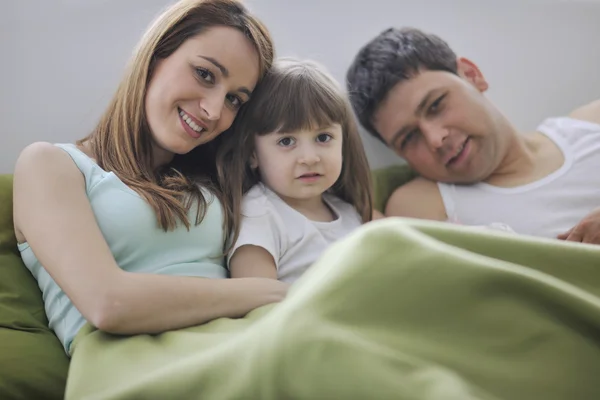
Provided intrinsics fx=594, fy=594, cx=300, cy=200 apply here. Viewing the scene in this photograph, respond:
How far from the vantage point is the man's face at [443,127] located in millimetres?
1246

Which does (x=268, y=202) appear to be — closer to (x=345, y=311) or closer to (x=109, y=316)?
(x=109, y=316)

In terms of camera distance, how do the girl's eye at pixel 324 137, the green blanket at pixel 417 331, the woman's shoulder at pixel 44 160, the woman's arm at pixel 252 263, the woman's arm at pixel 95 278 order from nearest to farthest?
the green blanket at pixel 417 331
the woman's arm at pixel 95 278
the woman's shoulder at pixel 44 160
the woman's arm at pixel 252 263
the girl's eye at pixel 324 137

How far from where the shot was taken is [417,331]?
49 cm

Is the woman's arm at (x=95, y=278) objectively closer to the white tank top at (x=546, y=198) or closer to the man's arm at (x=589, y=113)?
the white tank top at (x=546, y=198)

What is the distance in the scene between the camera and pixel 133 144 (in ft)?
3.11

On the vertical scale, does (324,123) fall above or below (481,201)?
above

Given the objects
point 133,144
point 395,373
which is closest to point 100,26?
point 133,144

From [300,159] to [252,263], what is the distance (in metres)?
0.20

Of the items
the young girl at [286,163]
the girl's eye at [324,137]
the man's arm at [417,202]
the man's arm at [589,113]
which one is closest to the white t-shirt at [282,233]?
the young girl at [286,163]

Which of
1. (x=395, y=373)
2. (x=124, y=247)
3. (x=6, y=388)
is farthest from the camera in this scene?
(x=124, y=247)

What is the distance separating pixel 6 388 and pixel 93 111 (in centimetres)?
64

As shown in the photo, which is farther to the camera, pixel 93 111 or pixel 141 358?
pixel 93 111

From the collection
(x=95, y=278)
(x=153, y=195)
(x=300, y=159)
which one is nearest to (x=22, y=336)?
(x=95, y=278)

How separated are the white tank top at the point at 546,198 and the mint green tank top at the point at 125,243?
1.93 ft
